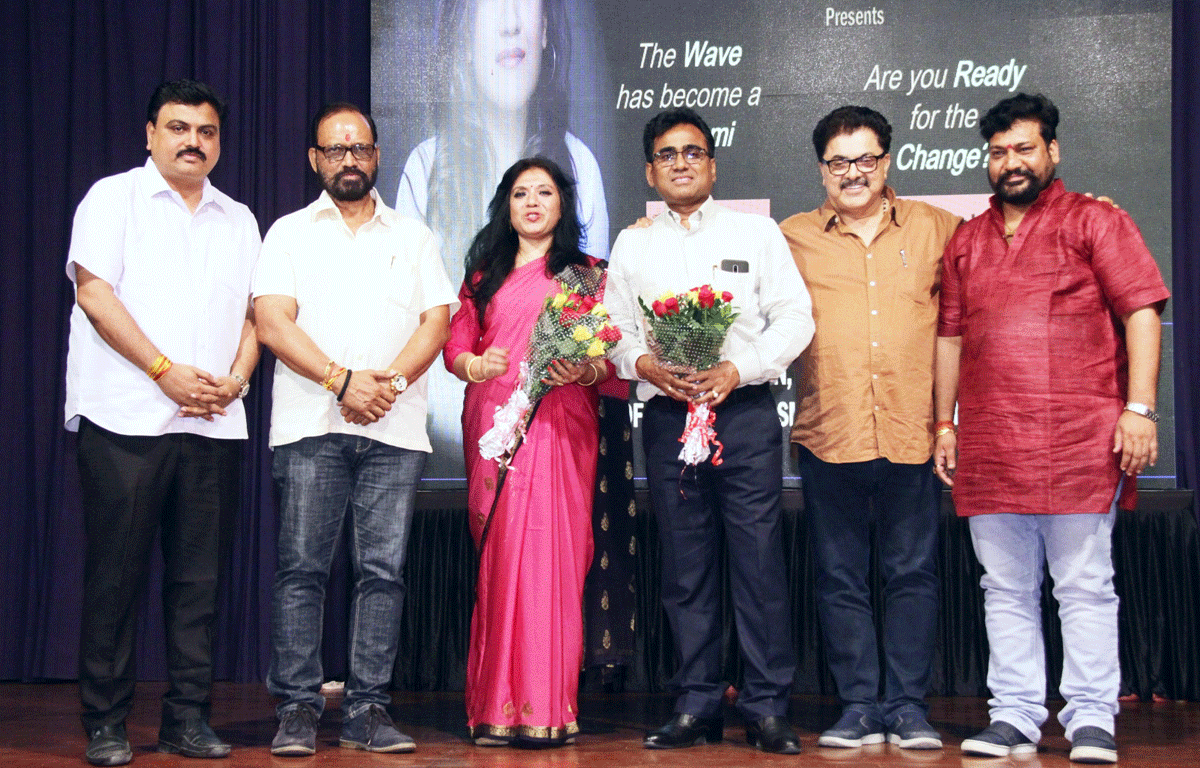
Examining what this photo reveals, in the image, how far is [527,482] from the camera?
310 cm

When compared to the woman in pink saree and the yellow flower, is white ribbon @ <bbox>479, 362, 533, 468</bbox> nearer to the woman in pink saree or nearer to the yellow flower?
the woman in pink saree

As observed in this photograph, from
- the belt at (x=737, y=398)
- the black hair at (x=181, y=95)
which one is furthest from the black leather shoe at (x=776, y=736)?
the black hair at (x=181, y=95)

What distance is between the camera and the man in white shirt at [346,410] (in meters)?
2.98

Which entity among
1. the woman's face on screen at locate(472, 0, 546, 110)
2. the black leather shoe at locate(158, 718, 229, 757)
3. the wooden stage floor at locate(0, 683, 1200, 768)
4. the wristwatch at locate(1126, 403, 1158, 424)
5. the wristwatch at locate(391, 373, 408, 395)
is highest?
the woman's face on screen at locate(472, 0, 546, 110)

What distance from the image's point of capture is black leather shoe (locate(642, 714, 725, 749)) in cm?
303

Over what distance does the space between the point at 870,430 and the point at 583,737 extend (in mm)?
1185

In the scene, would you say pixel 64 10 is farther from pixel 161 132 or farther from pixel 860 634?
pixel 860 634

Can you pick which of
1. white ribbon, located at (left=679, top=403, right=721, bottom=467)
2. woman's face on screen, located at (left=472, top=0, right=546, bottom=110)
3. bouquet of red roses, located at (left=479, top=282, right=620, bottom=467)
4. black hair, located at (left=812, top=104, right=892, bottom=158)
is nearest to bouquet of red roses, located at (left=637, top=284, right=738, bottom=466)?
white ribbon, located at (left=679, top=403, right=721, bottom=467)

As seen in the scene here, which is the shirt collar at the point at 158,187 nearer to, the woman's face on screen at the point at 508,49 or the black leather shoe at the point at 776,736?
the woman's face on screen at the point at 508,49

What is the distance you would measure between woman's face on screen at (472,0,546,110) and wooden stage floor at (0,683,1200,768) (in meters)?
2.29

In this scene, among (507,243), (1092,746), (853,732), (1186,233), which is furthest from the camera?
(1186,233)

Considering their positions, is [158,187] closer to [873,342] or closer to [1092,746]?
[873,342]

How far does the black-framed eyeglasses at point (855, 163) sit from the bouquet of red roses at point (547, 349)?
0.77 m

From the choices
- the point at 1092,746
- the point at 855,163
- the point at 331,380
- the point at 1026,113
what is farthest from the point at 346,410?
the point at 1092,746
